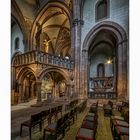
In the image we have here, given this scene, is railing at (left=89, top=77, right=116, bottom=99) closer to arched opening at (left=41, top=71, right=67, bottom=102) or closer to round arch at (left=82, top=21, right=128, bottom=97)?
round arch at (left=82, top=21, right=128, bottom=97)

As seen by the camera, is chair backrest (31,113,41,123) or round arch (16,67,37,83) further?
round arch (16,67,37,83)

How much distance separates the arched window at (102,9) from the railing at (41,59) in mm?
5334

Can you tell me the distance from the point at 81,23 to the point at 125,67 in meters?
6.17

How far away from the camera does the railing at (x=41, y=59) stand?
36.8ft

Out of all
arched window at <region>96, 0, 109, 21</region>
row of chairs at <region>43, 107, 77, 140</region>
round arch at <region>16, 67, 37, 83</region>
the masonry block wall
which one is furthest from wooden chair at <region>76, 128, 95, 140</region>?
arched window at <region>96, 0, 109, 21</region>

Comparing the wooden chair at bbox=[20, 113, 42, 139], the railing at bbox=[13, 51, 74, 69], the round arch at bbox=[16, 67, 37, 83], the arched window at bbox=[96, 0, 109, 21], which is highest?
the arched window at bbox=[96, 0, 109, 21]

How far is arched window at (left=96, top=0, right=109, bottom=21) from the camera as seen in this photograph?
13.3 m

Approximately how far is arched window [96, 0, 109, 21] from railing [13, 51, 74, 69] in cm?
533

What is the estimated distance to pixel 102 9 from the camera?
540 inches

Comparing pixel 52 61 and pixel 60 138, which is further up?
pixel 52 61

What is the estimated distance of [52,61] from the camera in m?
12.4
